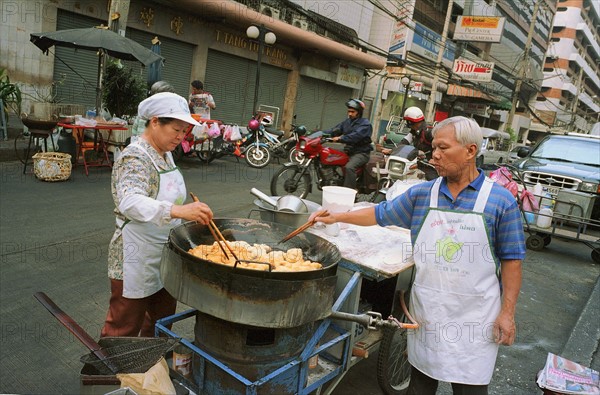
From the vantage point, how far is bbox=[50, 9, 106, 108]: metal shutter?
11461 mm

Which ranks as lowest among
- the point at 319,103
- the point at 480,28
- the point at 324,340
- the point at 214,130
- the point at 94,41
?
the point at 324,340

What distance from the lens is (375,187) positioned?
8312 millimetres

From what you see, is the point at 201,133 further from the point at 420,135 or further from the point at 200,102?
the point at 420,135

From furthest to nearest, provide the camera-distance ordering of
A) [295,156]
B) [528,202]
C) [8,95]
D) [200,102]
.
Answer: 1. [295,156]
2. [200,102]
3. [8,95]
4. [528,202]

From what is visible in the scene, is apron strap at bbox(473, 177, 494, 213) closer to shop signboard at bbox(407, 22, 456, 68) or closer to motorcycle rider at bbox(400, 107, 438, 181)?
motorcycle rider at bbox(400, 107, 438, 181)

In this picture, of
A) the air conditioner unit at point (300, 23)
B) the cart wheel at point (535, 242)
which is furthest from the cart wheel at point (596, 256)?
the air conditioner unit at point (300, 23)

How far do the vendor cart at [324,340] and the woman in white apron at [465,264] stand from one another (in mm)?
256

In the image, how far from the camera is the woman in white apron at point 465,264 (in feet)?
7.20

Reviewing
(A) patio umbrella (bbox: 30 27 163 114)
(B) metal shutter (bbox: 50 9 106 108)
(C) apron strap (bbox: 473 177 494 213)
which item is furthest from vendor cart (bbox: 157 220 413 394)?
(B) metal shutter (bbox: 50 9 106 108)

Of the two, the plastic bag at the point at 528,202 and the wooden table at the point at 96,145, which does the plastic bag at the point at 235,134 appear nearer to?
the wooden table at the point at 96,145

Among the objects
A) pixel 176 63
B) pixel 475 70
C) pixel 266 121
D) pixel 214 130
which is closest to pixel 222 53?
pixel 176 63

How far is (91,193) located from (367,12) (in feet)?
65.2

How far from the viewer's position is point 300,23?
19.1 metres

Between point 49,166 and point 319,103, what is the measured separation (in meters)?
16.2
